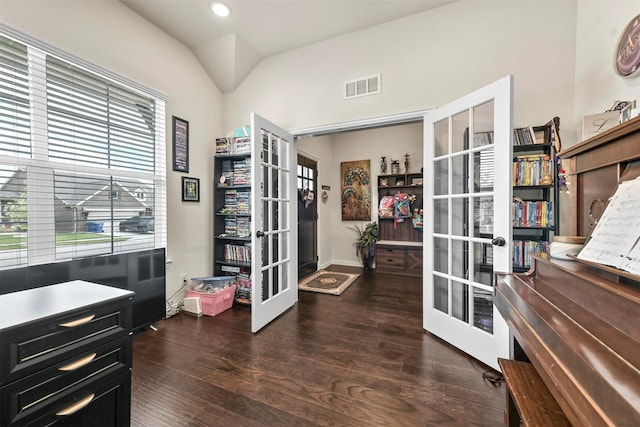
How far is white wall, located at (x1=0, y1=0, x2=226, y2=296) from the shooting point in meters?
1.78

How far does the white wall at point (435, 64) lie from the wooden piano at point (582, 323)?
126 centimetres

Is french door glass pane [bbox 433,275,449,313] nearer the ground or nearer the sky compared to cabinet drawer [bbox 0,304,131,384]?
nearer the ground

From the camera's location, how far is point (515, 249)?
2139 millimetres

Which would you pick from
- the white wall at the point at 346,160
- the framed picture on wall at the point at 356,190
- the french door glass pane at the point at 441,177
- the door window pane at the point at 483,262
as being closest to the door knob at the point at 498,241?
the door window pane at the point at 483,262

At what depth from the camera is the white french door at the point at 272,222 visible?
2.24 meters

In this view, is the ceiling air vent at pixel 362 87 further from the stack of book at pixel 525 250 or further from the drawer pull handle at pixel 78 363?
the drawer pull handle at pixel 78 363

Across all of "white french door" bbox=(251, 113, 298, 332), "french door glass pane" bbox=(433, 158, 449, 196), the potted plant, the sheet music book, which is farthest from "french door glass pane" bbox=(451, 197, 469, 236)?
the potted plant

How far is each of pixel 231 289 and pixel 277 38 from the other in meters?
2.81

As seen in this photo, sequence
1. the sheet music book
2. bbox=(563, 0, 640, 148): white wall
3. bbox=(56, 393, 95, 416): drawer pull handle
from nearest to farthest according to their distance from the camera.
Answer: the sheet music book
bbox=(56, 393, 95, 416): drawer pull handle
bbox=(563, 0, 640, 148): white wall

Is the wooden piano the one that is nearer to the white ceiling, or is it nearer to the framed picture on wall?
the white ceiling

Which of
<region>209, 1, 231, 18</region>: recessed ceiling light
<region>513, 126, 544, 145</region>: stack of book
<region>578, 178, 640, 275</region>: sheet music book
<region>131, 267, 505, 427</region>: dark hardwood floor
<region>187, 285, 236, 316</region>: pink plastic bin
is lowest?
<region>131, 267, 505, 427</region>: dark hardwood floor

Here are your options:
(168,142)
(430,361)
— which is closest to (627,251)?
(430,361)

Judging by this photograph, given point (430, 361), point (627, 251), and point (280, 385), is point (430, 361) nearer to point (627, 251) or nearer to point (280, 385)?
point (280, 385)

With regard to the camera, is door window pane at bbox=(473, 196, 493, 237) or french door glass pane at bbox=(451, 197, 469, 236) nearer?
door window pane at bbox=(473, 196, 493, 237)
